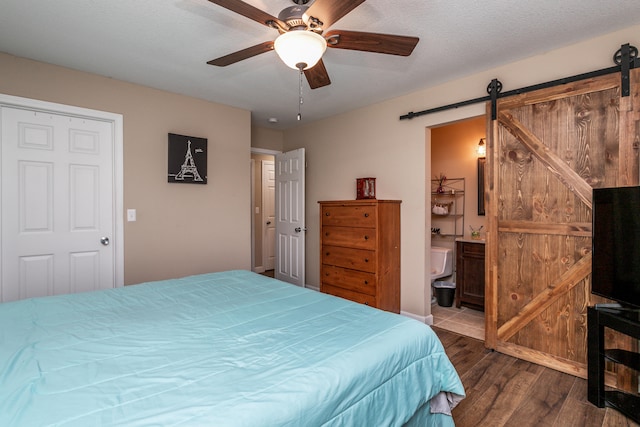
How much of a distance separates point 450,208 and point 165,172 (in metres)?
3.55

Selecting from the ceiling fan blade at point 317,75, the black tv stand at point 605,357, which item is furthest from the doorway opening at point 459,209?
the ceiling fan blade at point 317,75

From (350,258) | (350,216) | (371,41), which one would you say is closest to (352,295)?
(350,258)

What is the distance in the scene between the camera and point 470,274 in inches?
144

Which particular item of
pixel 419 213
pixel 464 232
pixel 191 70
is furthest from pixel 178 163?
pixel 464 232

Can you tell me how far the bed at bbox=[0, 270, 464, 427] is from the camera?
86cm

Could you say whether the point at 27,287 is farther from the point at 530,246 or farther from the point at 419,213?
the point at 530,246

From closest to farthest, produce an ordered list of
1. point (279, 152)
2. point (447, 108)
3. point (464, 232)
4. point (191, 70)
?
point (191, 70)
point (447, 108)
point (464, 232)
point (279, 152)

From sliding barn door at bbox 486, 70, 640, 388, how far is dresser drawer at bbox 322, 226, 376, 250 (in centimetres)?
106

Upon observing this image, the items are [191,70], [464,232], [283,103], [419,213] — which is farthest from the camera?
[464,232]

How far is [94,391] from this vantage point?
3.04ft

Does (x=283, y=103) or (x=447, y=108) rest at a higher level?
(x=283, y=103)

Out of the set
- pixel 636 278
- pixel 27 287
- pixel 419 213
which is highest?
pixel 419 213

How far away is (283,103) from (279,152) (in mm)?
1309

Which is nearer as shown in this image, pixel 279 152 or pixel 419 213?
pixel 419 213
